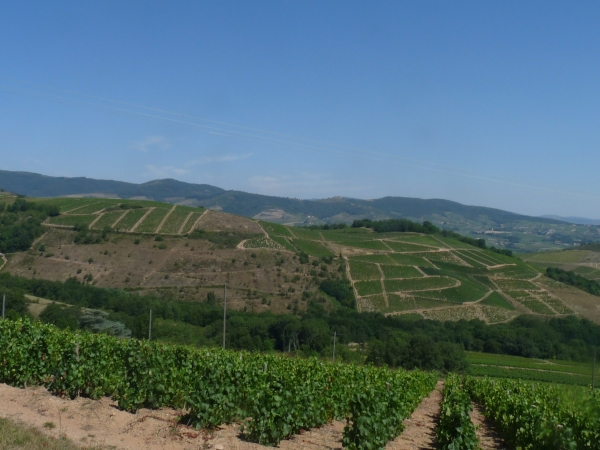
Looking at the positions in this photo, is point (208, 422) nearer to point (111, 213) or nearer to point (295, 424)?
point (295, 424)

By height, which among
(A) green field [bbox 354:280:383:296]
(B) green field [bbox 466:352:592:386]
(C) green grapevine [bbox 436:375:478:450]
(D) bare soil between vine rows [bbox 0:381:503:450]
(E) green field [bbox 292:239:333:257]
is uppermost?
(C) green grapevine [bbox 436:375:478:450]

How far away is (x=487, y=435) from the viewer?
14555mm

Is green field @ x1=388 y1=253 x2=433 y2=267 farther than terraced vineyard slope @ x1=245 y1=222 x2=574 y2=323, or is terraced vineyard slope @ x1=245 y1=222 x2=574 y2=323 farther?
green field @ x1=388 y1=253 x2=433 y2=267

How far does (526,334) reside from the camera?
5994 cm

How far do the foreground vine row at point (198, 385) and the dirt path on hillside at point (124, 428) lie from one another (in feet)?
0.85

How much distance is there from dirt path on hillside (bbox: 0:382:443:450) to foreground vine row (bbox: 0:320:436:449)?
26 centimetres

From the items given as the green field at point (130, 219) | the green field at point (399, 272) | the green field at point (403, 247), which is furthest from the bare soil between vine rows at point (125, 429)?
the green field at point (403, 247)

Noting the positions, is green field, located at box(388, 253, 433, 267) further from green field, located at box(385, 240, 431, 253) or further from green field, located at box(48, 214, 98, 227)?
green field, located at box(48, 214, 98, 227)

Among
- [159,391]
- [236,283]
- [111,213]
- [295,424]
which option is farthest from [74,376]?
[111,213]

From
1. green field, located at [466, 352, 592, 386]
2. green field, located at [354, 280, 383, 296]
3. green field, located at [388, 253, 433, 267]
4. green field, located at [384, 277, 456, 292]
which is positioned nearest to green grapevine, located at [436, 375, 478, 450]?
green field, located at [466, 352, 592, 386]

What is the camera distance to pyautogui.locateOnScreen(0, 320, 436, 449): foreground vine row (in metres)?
10.1

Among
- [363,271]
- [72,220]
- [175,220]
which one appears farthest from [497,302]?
[72,220]

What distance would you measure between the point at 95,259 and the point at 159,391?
63945 mm

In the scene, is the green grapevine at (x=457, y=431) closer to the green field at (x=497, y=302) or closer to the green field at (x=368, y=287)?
the green field at (x=368, y=287)
